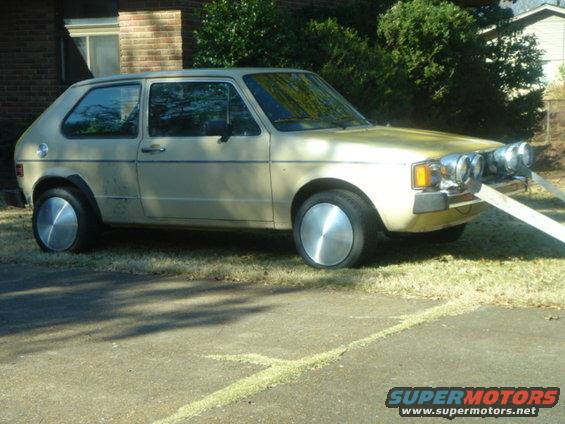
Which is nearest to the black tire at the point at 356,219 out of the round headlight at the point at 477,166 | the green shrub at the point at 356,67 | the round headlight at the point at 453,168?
the round headlight at the point at 453,168

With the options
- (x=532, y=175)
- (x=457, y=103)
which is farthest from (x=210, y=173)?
(x=457, y=103)

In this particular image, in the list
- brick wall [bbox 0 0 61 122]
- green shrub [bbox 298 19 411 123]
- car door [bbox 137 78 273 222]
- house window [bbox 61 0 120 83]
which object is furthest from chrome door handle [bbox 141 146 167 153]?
brick wall [bbox 0 0 61 122]

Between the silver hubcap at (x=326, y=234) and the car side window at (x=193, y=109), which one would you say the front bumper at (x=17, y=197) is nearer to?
the car side window at (x=193, y=109)

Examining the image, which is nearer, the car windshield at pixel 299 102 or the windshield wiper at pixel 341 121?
the car windshield at pixel 299 102

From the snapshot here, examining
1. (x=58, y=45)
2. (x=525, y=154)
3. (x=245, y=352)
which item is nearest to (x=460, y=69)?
(x=58, y=45)

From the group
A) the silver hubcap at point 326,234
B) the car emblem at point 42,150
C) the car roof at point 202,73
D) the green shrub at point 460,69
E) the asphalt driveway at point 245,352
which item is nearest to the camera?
the asphalt driveway at point 245,352

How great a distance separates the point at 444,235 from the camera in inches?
380

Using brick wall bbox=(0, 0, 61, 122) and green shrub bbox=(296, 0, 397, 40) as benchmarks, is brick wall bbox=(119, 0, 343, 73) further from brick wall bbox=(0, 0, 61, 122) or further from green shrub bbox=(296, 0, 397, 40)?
green shrub bbox=(296, 0, 397, 40)

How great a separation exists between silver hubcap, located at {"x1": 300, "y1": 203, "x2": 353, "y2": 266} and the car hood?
59 centimetres

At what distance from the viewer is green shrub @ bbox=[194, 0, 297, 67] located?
1305cm

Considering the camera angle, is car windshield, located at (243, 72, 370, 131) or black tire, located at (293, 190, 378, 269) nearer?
black tire, located at (293, 190, 378, 269)

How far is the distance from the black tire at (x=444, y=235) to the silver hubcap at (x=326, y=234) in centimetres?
145

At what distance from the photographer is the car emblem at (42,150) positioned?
988 cm

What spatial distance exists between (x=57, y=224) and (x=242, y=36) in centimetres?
433
